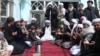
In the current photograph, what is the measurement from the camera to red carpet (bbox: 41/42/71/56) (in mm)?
11738

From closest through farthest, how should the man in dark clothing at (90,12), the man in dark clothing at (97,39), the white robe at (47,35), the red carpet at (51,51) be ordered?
the man in dark clothing at (97,39) → the red carpet at (51,51) → the man in dark clothing at (90,12) → the white robe at (47,35)

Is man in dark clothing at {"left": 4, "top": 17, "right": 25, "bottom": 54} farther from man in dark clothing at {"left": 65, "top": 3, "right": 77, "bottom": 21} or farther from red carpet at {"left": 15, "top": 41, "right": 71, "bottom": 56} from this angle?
man in dark clothing at {"left": 65, "top": 3, "right": 77, "bottom": 21}

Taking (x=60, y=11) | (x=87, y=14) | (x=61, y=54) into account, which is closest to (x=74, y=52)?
(x=61, y=54)

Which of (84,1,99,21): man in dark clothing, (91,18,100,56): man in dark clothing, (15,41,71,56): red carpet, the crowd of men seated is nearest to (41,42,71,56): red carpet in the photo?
(15,41,71,56): red carpet

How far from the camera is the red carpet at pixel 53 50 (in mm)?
11738

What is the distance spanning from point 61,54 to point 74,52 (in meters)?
0.50

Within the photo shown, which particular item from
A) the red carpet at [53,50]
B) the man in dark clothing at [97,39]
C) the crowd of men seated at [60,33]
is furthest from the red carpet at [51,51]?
the man in dark clothing at [97,39]

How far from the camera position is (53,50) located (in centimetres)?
1242

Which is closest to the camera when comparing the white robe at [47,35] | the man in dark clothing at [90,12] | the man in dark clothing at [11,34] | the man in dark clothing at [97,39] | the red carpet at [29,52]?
the man in dark clothing at [97,39]

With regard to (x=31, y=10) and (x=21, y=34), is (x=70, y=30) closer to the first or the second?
(x=21, y=34)

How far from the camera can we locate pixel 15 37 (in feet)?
38.9

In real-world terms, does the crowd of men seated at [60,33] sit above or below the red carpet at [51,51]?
above

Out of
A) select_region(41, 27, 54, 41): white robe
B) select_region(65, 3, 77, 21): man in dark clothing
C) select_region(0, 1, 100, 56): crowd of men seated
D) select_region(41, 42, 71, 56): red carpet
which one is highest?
select_region(65, 3, 77, 21): man in dark clothing

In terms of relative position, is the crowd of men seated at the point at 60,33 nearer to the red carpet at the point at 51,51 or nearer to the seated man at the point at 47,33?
the seated man at the point at 47,33
